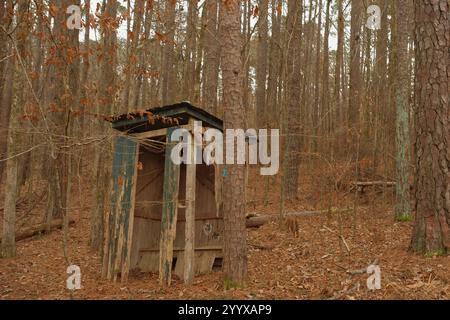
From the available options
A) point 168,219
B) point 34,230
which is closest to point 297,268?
point 168,219

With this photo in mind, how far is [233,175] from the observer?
5453 mm

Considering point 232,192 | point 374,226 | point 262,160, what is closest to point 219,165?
point 232,192

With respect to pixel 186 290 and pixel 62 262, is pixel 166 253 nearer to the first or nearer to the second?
pixel 186 290

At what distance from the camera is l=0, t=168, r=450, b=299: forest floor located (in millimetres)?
4898

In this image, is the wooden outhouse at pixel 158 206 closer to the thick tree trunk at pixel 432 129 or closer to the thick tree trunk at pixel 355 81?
the thick tree trunk at pixel 432 129

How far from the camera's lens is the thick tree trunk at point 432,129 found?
5273mm

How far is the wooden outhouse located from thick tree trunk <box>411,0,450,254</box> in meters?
3.13

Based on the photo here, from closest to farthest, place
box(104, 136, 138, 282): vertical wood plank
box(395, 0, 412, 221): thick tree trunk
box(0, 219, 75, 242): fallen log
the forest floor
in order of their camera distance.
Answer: the forest floor
box(104, 136, 138, 282): vertical wood plank
box(395, 0, 412, 221): thick tree trunk
box(0, 219, 75, 242): fallen log

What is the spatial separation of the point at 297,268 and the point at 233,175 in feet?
5.94

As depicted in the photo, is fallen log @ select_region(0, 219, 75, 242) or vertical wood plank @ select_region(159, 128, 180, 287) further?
fallen log @ select_region(0, 219, 75, 242)

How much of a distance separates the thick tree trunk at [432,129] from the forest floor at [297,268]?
37cm

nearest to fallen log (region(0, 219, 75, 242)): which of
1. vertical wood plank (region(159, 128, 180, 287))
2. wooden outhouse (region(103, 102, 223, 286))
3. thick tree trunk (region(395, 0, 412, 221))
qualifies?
wooden outhouse (region(103, 102, 223, 286))

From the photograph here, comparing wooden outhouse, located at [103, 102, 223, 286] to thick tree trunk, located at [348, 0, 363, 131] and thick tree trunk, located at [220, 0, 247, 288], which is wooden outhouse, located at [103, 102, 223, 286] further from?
thick tree trunk, located at [348, 0, 363, 131]

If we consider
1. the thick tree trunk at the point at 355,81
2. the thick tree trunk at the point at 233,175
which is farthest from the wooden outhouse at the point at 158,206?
the thick tree trunk at the point at 355,81
